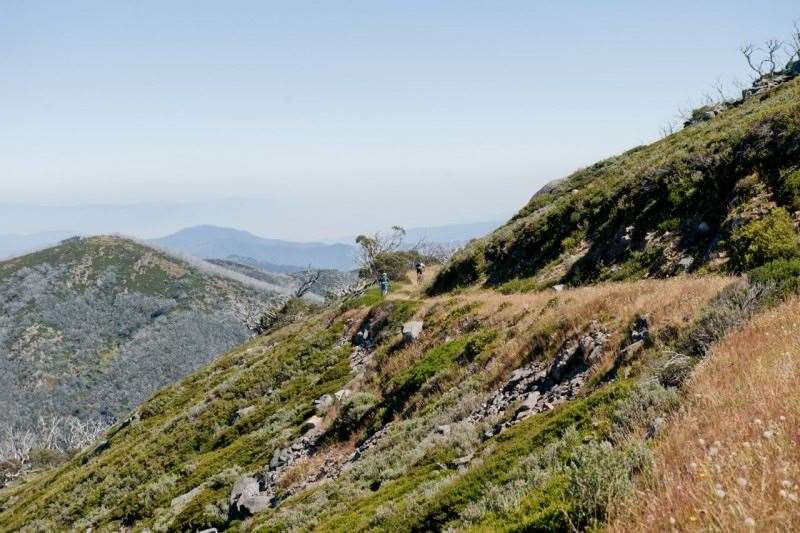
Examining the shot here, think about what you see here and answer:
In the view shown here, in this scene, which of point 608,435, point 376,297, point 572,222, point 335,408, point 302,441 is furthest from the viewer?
point 376,297

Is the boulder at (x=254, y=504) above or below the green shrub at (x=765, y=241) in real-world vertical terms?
below

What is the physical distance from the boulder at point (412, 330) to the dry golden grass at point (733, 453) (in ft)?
59.4

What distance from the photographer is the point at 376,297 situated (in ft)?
138

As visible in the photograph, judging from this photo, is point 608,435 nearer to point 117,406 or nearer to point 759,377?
point 759,377

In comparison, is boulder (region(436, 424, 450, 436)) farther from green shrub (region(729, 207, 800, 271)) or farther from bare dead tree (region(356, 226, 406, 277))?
bare dead tree (region(356, 226, 406, 277))

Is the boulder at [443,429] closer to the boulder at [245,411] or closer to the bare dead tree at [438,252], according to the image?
the boulder at [245,411]

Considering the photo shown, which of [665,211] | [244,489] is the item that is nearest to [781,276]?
[665,211]

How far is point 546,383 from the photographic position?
1473 centimetres

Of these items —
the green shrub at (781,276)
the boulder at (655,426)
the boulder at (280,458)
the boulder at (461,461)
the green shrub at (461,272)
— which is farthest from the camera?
the green shrub at (461,272)

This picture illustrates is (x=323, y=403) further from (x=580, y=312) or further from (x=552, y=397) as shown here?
(x=552, y=397)

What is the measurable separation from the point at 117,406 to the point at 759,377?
693 feet

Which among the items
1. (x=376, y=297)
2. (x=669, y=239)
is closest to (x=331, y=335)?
(x=376, y=297)

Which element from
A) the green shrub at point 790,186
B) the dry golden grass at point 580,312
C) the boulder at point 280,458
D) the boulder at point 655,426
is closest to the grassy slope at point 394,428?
the dry golden grass at point 580,312

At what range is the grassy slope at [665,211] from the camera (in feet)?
71.3
